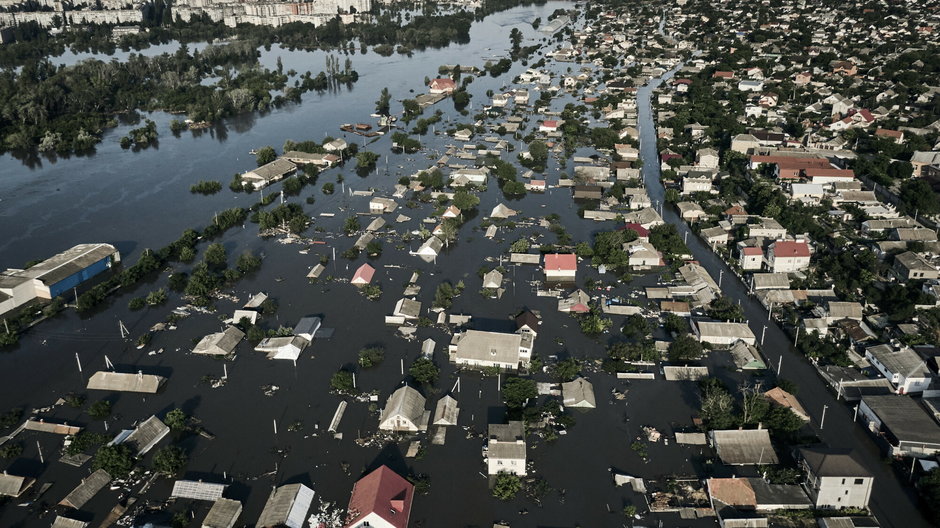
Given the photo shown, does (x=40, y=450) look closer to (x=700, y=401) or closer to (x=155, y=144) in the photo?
(x=700, y=401)

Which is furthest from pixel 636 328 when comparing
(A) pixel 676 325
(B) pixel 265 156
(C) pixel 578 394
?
(B) pixel 265 156

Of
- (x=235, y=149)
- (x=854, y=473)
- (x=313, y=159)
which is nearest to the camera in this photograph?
(x=854, y=473)

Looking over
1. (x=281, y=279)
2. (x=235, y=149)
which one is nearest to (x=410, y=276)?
(x=281, y=279)

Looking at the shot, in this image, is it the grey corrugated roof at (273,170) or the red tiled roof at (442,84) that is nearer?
the grey corrugated roof at (273,170)

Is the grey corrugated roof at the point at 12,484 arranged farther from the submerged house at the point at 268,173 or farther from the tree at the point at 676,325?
the submerged house at the point at 268,173

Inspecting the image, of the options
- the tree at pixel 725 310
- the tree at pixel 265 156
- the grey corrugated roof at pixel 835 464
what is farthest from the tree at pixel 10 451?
the tree at pixel 265 156

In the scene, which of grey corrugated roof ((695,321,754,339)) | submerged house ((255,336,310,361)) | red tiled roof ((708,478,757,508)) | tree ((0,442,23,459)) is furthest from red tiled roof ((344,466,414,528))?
grey corrugated roof ((695,321,754,339))

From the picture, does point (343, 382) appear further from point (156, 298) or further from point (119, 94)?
point (119, 94)
